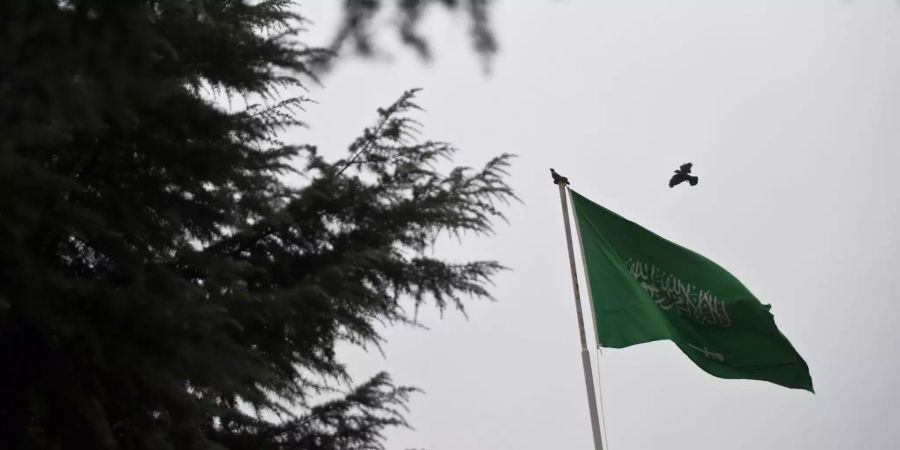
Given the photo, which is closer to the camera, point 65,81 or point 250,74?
point 65,81

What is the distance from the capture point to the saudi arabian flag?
10781 mm

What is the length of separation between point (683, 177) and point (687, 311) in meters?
1.68

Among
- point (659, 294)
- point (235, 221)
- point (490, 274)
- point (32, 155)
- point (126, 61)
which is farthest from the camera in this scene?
point (659, 294)

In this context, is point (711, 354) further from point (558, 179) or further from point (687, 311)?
point (558, 179)

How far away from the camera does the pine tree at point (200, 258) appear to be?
5.22m

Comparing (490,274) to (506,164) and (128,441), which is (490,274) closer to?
(506,164)

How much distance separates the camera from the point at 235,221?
255 inches

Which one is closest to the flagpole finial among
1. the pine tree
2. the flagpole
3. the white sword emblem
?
the flagpole

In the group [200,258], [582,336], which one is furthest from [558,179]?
[200,258]

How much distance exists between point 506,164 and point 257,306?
2.16 metres

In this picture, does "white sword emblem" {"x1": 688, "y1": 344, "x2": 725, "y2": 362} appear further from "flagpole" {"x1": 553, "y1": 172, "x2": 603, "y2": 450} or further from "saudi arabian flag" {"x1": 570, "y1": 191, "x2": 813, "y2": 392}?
"flagpole" {"x1": 553, "y1": 172, "x2": 603, "y2": 450}

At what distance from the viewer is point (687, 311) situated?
36.0 ft

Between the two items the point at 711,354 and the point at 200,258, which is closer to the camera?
the point at 200,258

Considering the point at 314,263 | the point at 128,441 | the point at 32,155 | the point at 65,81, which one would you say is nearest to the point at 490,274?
the point at 314,263
